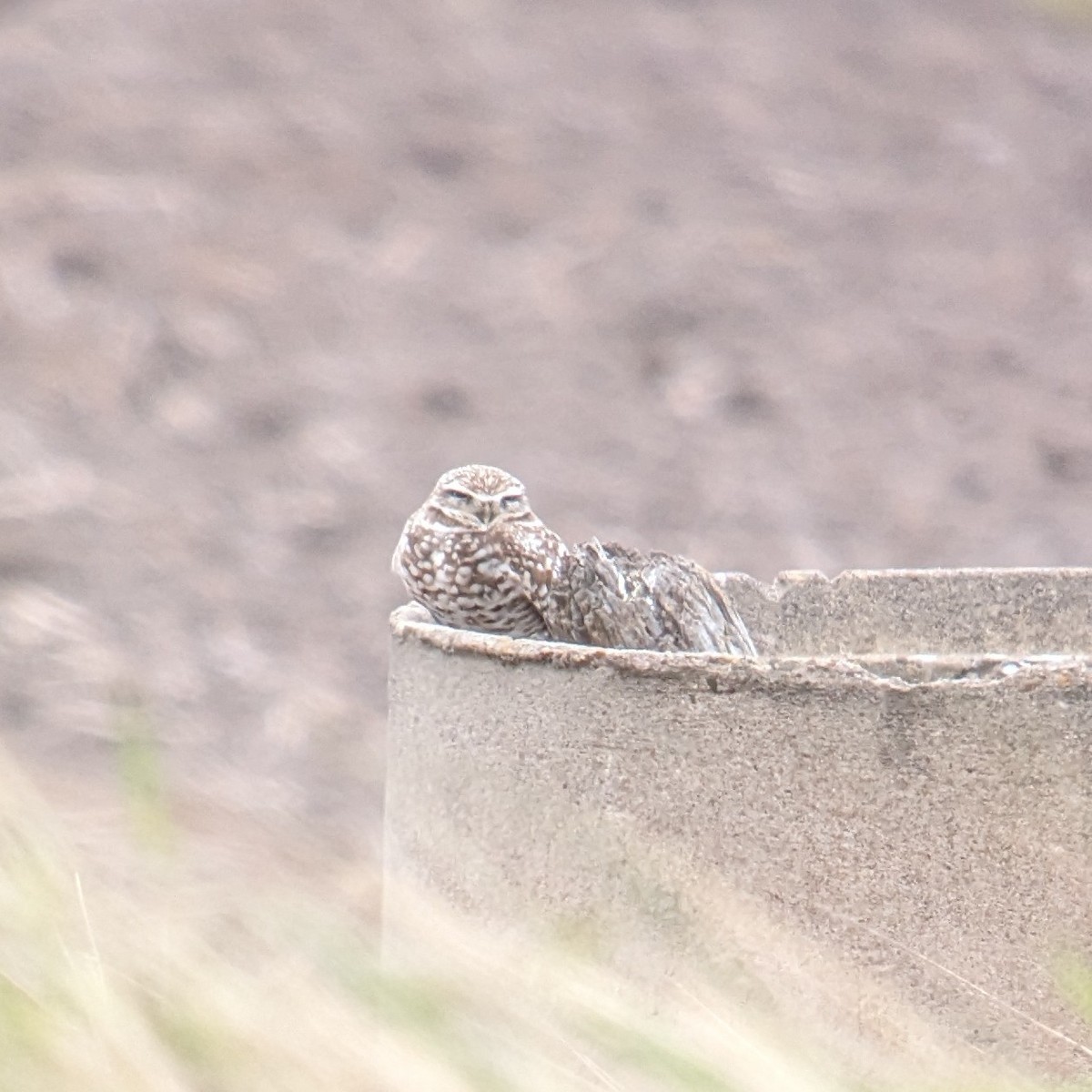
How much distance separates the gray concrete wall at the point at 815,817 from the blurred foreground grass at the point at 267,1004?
53 cm

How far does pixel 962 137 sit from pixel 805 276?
1.54ft

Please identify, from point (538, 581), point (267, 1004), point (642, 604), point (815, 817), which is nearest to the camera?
point (267, 1004)

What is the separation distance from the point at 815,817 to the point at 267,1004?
637 mm

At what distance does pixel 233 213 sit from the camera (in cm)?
253

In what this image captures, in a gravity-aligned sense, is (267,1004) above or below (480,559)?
below

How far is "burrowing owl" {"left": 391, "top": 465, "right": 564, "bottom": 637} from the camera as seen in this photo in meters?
1.32

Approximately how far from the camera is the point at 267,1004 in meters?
0.33

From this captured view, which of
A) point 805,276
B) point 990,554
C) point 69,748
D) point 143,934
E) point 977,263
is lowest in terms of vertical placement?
point 143,934

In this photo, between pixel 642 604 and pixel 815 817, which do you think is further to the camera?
pixel 642 604

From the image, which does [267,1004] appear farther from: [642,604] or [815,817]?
[642,604]

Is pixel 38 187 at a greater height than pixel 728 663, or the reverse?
pixel 38 187

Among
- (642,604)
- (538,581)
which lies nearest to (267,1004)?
(642,604)

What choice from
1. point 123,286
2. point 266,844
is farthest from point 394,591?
point 266,844

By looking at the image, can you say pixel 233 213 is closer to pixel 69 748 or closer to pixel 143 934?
pixel 69 748
